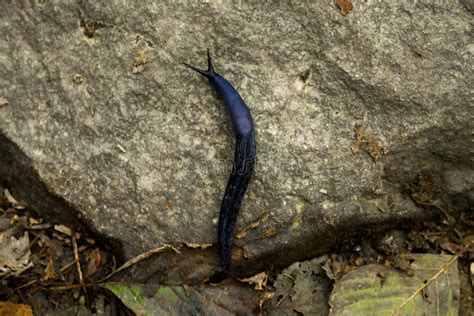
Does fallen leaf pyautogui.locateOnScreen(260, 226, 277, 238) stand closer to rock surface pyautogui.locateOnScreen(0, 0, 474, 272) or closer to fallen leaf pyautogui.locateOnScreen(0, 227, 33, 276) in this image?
rock surface pyautogui.locateOnScreen(0, 0, 474, 272)

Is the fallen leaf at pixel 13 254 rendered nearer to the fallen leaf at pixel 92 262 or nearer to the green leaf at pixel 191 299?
the fallen leaf at pixel 92 262

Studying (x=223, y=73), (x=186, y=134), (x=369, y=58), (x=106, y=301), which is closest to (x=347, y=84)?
(x=369, y=58)

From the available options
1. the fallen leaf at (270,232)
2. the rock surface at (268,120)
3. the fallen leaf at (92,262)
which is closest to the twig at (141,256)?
the rock surface at (268,120)

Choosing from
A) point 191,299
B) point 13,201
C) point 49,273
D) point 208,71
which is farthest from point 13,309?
point 208,71

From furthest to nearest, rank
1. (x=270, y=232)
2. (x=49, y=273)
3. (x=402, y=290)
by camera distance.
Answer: (x=49, y=273) < (x=270, y=232) < (x=402, y=290)

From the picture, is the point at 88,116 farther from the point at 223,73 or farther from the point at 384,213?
the point at 384,213

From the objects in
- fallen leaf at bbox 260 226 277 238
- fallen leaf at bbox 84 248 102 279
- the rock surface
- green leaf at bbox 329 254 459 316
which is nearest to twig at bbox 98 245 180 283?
the rock surface

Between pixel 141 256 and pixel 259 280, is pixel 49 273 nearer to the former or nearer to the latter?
pixel 141 256
